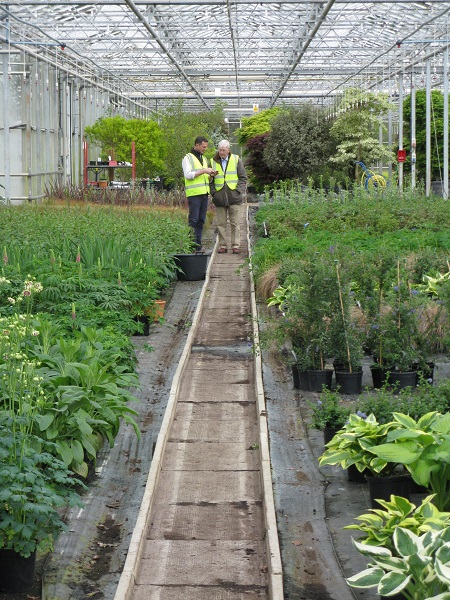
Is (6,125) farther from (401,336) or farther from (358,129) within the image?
(401,336)

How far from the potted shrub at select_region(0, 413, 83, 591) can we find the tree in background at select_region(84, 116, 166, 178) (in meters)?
21.3

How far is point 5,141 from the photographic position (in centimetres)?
1862

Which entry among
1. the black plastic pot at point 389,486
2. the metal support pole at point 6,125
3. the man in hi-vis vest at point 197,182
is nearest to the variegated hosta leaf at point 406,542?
the black plastic pot at point 389,486

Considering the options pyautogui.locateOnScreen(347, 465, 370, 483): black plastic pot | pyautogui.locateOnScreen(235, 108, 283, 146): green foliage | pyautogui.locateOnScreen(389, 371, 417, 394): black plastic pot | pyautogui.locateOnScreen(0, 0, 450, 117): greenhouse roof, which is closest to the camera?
pyautogui.locateOnScreen(347, 465, 370, 483): black plastic pot

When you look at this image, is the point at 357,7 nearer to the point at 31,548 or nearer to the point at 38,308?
the point at 38,308

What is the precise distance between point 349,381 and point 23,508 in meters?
3.38

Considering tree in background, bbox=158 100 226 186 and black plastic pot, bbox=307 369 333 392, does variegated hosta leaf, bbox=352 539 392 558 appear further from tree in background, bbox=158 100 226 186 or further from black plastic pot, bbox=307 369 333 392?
tree in background, bbox=158 100 226 186

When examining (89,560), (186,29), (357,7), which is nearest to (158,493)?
(89,560)

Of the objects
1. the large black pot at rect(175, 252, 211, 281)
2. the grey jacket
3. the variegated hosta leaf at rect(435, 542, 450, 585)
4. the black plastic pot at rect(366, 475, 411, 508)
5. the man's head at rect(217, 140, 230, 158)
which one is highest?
the man's head at rect(217, 140, 230, 158)

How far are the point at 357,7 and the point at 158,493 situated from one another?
17.4 meters

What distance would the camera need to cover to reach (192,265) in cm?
1109

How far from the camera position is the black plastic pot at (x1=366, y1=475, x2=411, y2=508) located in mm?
4096

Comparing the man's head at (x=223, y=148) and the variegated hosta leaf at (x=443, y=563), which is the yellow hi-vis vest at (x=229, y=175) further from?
the variegated hosta leaf at (x=443, y=563)

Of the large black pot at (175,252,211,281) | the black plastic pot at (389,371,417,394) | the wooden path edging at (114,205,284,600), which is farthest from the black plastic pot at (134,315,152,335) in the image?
the large black pot at (175,252,211,281)
